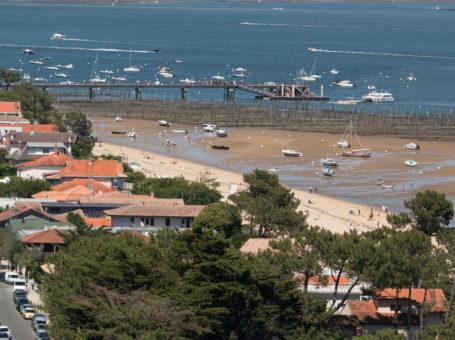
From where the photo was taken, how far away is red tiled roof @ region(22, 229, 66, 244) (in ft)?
158

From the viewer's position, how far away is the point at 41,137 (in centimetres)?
7438

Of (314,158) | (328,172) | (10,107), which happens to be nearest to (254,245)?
(328,172)

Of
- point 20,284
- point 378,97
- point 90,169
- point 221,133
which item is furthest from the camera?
point 378,97

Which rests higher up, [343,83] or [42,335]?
[343,83]

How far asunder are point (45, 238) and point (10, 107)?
4205cm

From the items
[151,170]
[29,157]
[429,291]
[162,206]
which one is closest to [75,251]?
[429,291]

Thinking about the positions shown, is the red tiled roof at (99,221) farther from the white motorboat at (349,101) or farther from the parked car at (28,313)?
the white motorboat at (349,101)

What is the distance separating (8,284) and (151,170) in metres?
35.9

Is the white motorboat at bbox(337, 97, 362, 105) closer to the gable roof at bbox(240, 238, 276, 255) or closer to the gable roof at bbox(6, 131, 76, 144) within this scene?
the gable roof at bbox(6, 131, 76, 144)

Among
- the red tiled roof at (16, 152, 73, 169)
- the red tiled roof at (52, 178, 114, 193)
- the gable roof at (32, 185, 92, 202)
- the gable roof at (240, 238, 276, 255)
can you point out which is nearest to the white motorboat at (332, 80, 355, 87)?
the red tiled roof at (16, 152, 73, 169)

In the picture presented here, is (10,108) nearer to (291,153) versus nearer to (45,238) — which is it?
(291,153)

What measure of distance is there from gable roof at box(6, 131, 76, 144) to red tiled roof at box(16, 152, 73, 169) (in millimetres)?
3736

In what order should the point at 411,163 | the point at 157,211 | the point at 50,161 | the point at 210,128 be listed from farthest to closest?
1. the point at 210,128
2. the point at 411,163
3. the point at 50,161
4. the point at 157,211

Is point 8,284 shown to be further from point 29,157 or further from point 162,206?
point 29,157
